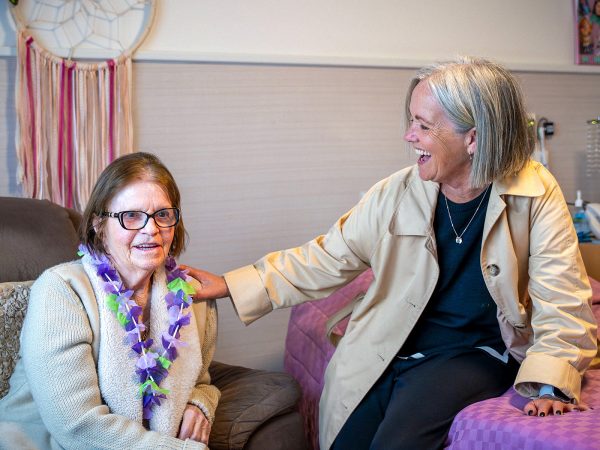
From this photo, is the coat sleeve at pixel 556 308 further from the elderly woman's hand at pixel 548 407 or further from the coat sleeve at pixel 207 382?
the coat sleeve at pixel 207 382

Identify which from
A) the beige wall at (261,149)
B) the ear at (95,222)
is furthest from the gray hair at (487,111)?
the beige wall at (261,149)

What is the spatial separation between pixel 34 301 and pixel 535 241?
3.92 feet

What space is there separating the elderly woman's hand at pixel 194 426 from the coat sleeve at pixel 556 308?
0.74 metres

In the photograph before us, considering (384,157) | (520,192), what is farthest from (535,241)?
(384,157)

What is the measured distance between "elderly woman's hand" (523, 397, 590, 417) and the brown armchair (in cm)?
56

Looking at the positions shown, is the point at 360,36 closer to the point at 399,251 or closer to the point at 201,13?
the point at 201,13

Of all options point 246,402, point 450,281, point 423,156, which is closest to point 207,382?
point 246,402

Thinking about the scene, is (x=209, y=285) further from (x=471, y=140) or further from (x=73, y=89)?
(x=73, y=89)

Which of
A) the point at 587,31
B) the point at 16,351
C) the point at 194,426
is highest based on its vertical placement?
the point at 587,31

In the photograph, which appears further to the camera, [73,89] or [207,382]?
[73,89]

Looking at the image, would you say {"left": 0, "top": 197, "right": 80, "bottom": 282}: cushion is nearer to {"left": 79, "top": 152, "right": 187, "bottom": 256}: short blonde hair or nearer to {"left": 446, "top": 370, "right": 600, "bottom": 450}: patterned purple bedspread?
{"left": 79, "top": 152, "right": 187, "bottom": 256}: short blonde hair

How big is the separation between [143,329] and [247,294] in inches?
16.3

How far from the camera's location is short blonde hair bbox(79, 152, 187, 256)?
1.62 m

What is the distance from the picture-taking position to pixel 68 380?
4.85 feet
